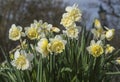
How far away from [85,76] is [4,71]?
2.47ft

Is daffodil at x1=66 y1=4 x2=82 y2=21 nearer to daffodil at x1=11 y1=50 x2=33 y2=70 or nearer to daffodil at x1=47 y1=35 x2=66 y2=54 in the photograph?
daffodil at x1=47 y1=35 x2=66 y2=54

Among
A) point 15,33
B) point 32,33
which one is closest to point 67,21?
point 32,33

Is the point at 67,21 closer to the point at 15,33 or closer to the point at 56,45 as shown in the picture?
the point at 56,45

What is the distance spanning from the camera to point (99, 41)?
12.5 feet

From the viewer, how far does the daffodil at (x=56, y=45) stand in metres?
3.65

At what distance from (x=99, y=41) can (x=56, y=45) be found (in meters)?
0.41

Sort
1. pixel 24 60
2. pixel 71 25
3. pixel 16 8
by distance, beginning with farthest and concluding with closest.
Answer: pixel 16 8
pixel 71 25
pixel 24 60

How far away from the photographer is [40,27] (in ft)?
13.6

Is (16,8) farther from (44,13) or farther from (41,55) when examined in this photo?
(41,55)

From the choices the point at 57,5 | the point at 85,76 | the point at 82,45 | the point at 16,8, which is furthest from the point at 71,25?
the point at 57,5

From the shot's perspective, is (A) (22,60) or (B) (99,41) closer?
(A) (22,60)

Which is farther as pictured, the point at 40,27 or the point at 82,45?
the point at 40,27

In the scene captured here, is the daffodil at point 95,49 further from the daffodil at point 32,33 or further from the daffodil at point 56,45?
the daffodil at point 32,33

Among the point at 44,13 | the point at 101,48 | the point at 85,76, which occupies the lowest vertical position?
the point at 44,13
